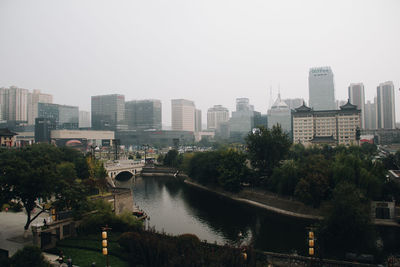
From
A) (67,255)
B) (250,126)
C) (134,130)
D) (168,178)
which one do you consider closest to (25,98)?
(134,130)

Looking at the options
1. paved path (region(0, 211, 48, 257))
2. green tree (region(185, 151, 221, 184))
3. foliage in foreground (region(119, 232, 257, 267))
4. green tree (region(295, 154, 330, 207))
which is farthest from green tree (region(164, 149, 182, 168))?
foliage in foreground (region(119, 232, 257, 267))

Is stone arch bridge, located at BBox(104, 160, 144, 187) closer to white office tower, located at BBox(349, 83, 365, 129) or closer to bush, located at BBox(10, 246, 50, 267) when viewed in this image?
bush, located at BBox(10, 246, 50, 267)

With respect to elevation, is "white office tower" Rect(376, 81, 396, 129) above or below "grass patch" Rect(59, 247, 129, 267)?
above

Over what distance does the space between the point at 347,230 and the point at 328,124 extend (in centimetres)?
7301

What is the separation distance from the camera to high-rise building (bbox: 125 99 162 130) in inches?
6594

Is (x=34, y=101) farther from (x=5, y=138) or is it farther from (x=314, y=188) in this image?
(x=314, y=188)

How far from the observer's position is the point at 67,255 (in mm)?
17359

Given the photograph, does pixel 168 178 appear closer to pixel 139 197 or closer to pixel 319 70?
pixel 139 197

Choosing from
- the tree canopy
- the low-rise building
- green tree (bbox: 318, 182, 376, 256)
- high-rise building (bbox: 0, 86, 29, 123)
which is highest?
high-rise building (bbox: 0, 86, 29, 123)

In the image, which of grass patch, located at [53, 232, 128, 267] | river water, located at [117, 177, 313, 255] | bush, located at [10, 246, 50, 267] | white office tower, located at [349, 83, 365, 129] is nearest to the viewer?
bush, located at [10, 246, 50, 267]

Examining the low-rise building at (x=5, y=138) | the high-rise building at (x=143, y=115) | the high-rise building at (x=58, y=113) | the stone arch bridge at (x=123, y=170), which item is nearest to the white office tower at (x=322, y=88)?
the high-rise building at (x=143, y=115)

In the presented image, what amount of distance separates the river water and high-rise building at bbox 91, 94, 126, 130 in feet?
398

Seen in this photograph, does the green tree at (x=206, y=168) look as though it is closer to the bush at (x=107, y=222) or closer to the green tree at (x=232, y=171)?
the green tree at (x=232, y=171)

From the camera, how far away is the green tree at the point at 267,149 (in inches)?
1635
